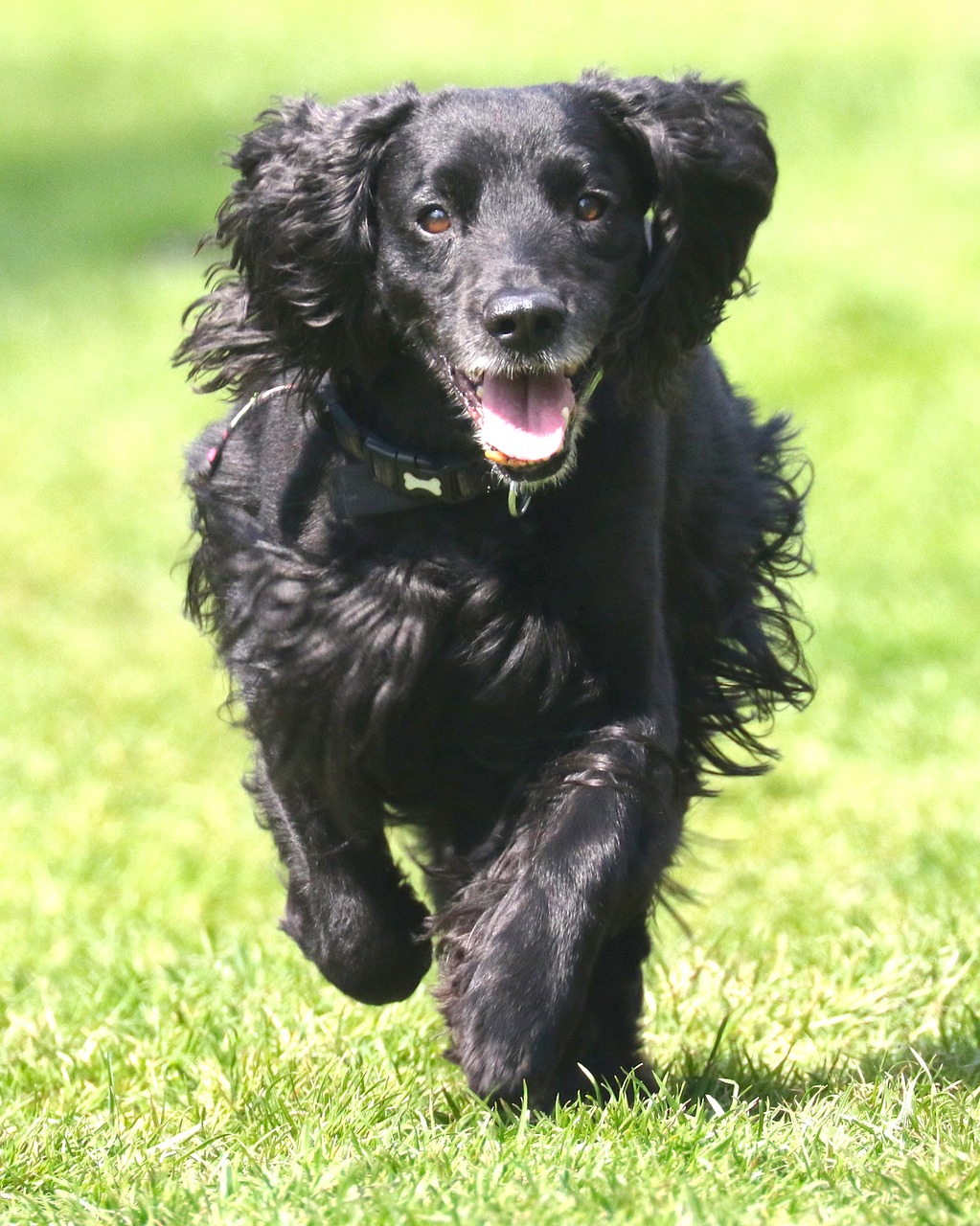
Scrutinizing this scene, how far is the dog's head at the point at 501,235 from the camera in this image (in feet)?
11.5

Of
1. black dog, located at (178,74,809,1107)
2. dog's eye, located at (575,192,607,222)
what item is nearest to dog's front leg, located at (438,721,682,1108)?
black dog, located at (178,74,809,1107)

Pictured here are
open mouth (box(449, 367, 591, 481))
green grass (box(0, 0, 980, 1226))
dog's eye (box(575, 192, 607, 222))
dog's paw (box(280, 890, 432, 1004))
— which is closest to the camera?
green grass (box(0, 0, 980, 1226))

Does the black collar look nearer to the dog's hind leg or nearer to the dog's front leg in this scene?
the dog's front leg

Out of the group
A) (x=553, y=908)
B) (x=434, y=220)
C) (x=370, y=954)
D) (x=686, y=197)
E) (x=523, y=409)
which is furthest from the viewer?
(x=370, y=954)

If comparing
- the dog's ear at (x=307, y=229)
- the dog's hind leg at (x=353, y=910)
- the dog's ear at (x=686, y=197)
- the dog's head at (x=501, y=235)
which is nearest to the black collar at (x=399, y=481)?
the dog's head at (x=501, y=235)

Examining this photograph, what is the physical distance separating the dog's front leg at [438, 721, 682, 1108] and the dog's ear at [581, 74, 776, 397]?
2.48 ft

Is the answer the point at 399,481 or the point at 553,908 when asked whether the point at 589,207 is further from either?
the point at 553,908

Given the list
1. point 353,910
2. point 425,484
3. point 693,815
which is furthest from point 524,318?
point 693,815

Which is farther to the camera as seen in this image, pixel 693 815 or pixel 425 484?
pixel 693 815

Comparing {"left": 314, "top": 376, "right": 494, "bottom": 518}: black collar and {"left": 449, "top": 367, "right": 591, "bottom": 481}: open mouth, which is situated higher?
{"left": 449, "top": 367, "right": 591, "bottom": 481}: open mouth

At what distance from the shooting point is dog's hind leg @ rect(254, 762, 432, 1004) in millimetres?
3893

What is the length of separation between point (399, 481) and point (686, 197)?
0.77m

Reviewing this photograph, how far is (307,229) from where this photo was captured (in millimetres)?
3777

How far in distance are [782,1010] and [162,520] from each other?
7.73 m
